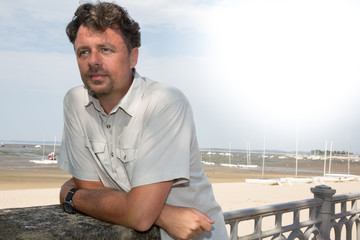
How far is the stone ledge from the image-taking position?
1.46 m

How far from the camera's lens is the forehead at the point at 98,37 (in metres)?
1.80

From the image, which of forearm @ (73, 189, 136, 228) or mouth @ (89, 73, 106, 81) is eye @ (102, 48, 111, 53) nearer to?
mouth @ (89, 73, 106, 81)

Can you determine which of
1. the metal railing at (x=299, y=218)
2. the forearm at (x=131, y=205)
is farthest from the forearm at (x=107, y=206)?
the metal railing at (x=299, y=218)

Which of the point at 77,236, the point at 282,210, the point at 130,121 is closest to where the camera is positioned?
the point at 77,236

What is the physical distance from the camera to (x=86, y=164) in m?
1.89

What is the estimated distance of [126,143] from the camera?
1705 millimetres

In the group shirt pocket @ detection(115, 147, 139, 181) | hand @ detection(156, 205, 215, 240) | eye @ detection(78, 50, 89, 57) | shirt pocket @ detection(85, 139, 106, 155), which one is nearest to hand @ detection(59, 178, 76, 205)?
shirt pocket @ detection(85, 139, 106, 155)

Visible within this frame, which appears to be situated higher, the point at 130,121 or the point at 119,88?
the point at 119,88

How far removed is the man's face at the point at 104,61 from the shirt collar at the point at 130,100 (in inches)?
2.0

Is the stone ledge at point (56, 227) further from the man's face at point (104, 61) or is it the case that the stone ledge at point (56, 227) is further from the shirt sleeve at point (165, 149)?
the man's face at point (104, 61)

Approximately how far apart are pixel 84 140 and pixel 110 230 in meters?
0.47

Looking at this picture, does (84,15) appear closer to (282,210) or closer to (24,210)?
(24,210)

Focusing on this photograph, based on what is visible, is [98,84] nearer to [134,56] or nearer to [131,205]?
[134,56]

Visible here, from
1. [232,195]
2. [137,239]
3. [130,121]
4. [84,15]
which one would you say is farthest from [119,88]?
[232,195]
